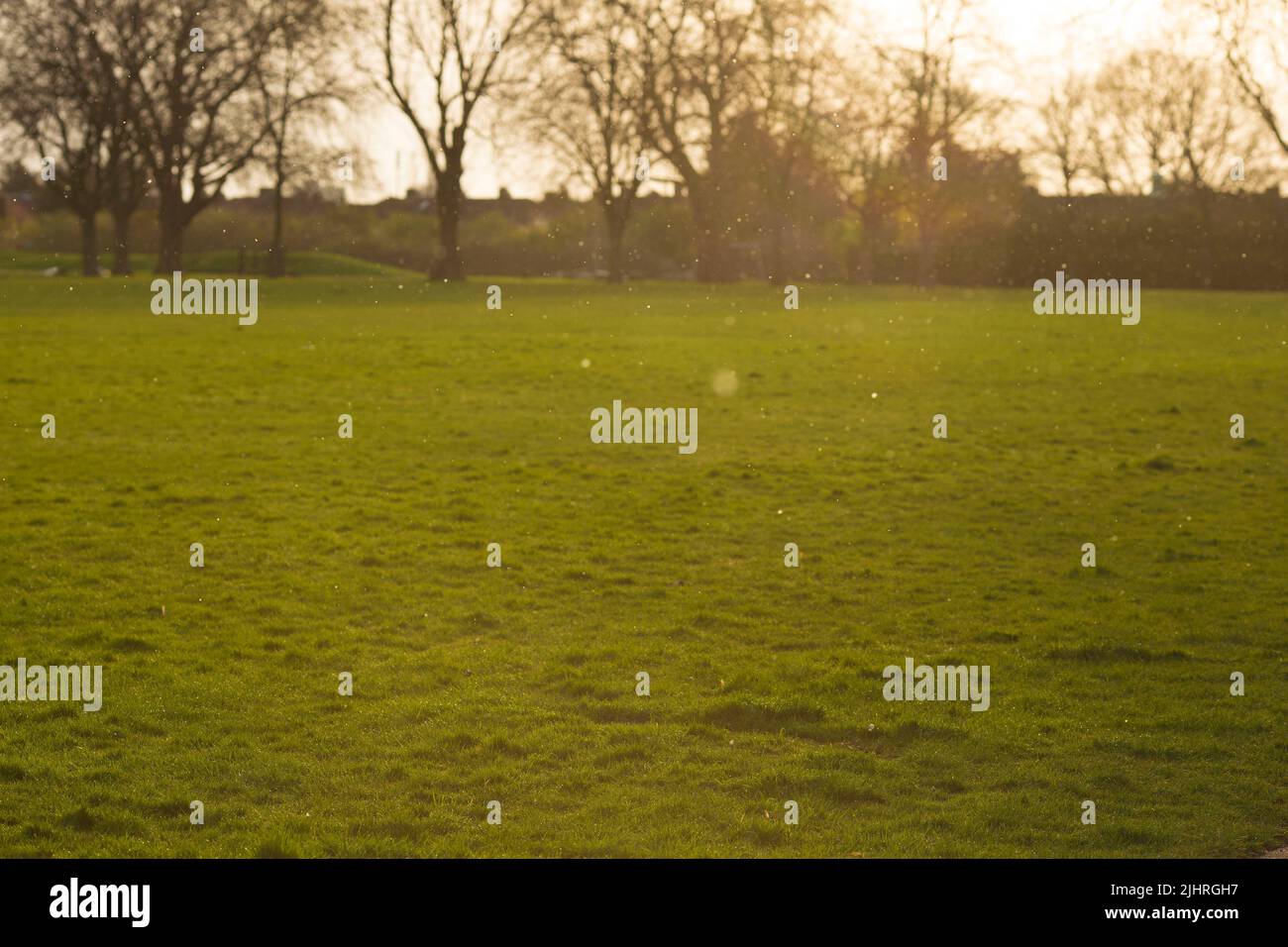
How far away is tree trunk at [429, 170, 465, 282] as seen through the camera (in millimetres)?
69562

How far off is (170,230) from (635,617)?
6173 cm

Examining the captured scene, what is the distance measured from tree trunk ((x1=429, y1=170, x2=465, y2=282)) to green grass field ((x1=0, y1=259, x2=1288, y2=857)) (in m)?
46.0

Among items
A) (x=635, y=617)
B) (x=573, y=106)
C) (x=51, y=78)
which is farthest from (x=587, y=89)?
(x=635, y=617)

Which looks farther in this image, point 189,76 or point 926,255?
point 926,255

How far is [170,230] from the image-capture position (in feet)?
218

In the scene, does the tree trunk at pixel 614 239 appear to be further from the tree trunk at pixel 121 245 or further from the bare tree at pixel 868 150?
the tree trunk at pixel 121 245

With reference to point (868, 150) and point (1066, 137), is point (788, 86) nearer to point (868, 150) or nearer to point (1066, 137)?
point (868, 150)

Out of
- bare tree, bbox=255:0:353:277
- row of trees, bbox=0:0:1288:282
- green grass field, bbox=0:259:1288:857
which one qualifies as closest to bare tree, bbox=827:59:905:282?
Result: row of trees, bbox=0:0:1288:282

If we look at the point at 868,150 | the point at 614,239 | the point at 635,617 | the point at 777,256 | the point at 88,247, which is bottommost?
the point at 635,617

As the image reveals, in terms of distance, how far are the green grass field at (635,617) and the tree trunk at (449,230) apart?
46046 mm

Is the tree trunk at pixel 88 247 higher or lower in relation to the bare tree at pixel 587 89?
lower

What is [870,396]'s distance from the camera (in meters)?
A: 23.8

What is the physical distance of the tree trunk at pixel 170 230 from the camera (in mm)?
66000

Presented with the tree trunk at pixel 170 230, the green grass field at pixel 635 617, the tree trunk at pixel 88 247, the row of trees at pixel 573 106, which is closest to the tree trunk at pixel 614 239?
the row of trees at pixel 573 106
